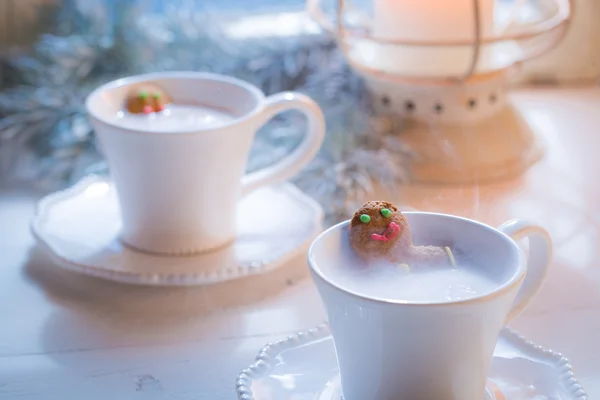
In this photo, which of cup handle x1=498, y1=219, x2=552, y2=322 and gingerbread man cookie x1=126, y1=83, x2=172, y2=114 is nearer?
cup handle x1=498, y1=219, x2=552, y2=322

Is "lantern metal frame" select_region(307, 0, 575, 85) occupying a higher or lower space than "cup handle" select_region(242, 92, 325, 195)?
higher

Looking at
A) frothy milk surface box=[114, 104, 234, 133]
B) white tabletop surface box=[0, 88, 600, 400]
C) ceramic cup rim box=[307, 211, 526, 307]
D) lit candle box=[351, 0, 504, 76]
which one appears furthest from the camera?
lit candle box=[351, 0, 504, 76]

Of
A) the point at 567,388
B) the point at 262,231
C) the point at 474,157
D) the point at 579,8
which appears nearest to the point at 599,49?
the point at 579,8

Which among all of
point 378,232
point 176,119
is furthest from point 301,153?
point 378,232

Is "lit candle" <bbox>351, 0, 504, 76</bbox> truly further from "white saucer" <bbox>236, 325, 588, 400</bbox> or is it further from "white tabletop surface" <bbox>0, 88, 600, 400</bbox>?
"white saucer" <bbox>236, 325, 588, 400</bbox>

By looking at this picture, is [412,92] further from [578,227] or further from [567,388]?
[567,388]

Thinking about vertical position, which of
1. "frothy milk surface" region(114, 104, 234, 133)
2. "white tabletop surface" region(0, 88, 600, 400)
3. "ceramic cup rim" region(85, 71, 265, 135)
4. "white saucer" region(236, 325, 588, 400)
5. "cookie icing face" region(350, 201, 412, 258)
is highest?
"cookie icing face" region(350, 201, 412, 258)

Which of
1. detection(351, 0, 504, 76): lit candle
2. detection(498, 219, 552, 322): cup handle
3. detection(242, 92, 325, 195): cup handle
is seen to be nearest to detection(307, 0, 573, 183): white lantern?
detection(351, 0, 504, 76): lit candle

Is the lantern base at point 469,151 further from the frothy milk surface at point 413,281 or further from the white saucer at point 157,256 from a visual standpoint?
the frothy milk surface at point 413,281
